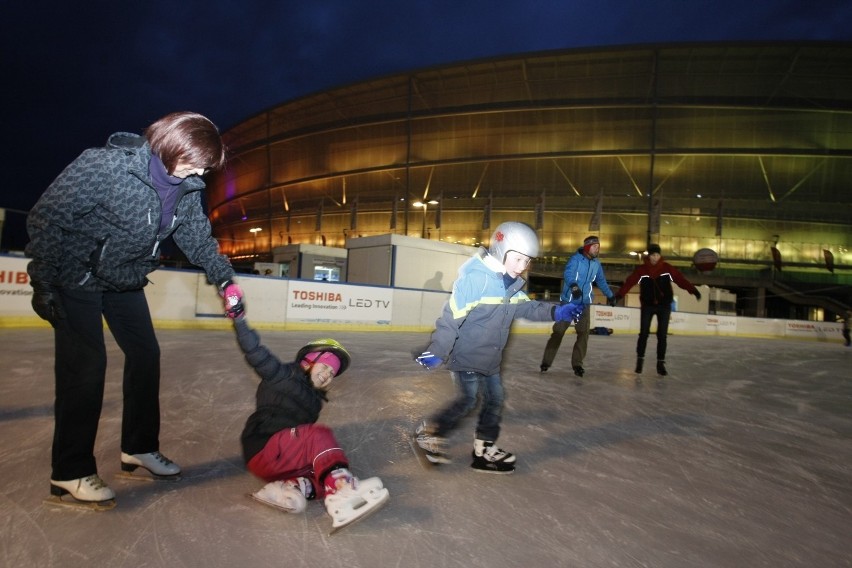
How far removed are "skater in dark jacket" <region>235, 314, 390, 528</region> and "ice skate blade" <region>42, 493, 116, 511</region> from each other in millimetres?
499

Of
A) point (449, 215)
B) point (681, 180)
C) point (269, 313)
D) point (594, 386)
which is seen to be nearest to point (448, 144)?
point (449, 215)

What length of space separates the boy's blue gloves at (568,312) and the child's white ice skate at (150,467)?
75.4 inches

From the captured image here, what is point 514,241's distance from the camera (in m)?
2.38

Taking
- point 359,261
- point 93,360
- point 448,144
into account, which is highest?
point 448,144

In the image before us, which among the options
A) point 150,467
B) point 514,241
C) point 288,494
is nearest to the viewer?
point 288,494

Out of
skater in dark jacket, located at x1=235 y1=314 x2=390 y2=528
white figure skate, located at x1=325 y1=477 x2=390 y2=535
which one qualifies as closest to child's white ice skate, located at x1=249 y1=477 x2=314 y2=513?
skater in dark jacket, located at x1=235 y1=314 x2=390 y2=528

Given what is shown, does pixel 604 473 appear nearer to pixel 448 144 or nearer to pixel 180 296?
pixel 180 296

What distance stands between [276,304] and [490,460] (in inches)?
361

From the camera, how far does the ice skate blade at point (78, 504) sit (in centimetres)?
182

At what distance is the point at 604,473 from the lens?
8.63ft

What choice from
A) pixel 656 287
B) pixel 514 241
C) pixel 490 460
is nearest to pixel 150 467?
pixel 490 460

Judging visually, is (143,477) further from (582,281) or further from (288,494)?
(582,281)

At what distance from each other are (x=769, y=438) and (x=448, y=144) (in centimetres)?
2803

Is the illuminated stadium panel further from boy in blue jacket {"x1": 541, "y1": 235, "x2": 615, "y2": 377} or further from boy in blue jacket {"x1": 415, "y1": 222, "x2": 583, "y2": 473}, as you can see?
boy in blue jacket {"x1": 415, "y1": 222, "x2": 583, "y2": 473}
